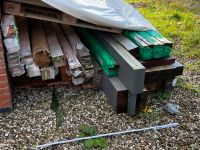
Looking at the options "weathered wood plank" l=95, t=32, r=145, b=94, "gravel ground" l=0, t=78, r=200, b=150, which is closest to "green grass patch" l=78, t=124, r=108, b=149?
"gravel ground" l=0, t=78, r=200, b=150

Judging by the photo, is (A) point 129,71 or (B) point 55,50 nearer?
(A) point 129,71

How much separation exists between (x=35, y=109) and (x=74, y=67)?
0.72 meters

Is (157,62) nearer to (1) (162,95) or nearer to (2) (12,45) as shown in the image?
(1) (162,95)

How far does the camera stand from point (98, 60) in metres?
4.09

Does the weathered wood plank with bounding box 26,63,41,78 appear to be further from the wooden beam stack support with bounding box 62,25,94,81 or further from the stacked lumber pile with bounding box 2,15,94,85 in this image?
the wooden beam stack support with bounding box 62,25,94,81

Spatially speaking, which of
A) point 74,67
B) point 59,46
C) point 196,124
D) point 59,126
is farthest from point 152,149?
point 59,46

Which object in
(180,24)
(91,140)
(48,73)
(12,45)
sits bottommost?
(91,140)

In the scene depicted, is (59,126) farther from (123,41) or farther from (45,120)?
(123,41)

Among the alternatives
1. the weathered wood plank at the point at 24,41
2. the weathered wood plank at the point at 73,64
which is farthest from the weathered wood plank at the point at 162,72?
the weathered wood plank at the point at 24,41

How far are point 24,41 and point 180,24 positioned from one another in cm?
382

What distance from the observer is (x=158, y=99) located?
4051mm

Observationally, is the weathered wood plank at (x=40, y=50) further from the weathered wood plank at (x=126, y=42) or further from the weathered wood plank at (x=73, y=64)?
the weathered wood plank at (x=126, y=42)

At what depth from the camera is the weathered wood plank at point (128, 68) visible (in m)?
3.34

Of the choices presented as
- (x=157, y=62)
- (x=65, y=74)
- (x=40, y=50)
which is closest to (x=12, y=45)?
(x=40, y=50)
